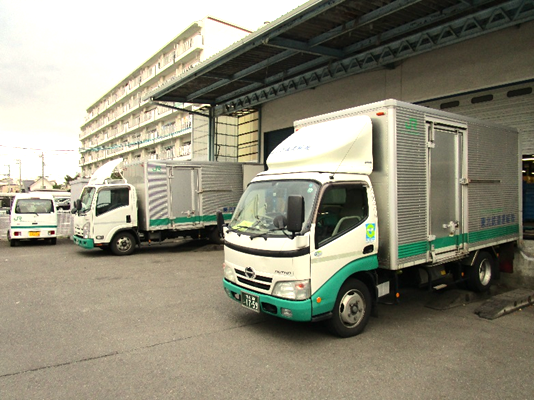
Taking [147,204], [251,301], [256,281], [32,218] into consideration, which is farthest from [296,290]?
[32,218]

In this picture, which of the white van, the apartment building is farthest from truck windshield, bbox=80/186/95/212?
the apartment building

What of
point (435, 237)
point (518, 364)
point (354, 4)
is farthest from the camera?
point (354, 4)

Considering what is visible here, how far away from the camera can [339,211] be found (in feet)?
16.2

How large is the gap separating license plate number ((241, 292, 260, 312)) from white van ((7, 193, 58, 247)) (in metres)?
13.4

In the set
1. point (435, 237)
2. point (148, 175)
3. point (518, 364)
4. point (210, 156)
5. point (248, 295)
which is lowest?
point (518, 364)

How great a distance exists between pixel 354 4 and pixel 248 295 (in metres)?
7.05

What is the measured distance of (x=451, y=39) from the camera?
8922 millimetres

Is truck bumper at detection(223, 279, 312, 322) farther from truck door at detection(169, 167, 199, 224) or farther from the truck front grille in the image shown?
truck door at detection(169, 167, 199, 224)

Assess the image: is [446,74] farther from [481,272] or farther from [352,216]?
[352,216]

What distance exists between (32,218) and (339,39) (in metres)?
13.3

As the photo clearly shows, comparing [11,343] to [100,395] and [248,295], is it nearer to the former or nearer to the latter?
[100,395]

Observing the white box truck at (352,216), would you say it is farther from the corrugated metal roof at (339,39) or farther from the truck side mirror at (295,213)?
the corrugated metal roof at (339,39)

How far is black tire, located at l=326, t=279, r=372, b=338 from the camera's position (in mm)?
4785

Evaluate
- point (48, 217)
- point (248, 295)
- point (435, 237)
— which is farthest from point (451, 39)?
point (48, 217)
